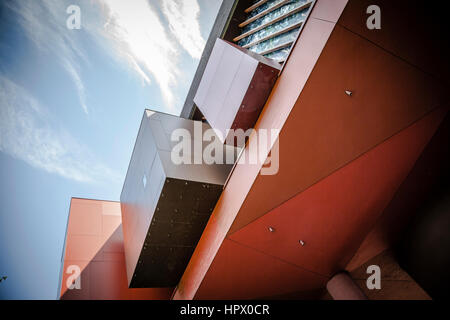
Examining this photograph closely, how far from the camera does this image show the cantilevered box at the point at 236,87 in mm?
3934

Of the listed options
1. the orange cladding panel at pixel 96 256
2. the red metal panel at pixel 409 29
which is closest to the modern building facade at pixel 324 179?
the red metal panel at pixel 409 29

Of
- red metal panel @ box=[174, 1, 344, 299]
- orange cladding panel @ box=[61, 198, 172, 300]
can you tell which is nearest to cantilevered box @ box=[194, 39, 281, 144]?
red metal panel @ box=[174, 1, 344, 299]

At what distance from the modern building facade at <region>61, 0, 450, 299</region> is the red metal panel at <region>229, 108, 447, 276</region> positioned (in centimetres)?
2

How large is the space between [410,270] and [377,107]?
9.10 ft

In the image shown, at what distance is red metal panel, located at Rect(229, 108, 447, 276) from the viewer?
12.6 ft

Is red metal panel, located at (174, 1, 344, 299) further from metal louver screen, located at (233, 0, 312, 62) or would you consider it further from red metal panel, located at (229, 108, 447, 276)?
metal louver screen, located at (233, 0, 312, 62)

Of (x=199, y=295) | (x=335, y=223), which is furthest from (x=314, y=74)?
(x=199, y=295)

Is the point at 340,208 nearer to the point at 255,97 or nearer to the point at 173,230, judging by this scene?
the point at 255,97

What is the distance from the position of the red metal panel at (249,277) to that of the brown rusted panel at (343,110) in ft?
3.21

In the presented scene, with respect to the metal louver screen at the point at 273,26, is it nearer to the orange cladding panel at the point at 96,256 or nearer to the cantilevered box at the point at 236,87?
the cantilevered box at the point at 236,87


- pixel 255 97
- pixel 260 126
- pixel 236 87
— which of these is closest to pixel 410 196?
pixel 260 126

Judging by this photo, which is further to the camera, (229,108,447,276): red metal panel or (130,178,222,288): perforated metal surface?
(130,178,222,288): perforated metal surface

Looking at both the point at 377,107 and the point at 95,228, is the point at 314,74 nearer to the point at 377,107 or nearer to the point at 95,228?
the point at 377,107

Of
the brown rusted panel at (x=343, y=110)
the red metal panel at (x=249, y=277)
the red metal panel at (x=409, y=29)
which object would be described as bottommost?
the red metal panel at (x=249, y=277)
